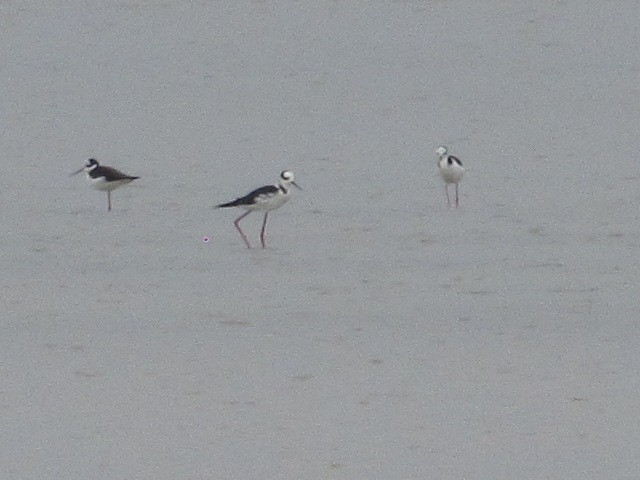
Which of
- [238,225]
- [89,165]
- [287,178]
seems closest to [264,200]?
[238,225]

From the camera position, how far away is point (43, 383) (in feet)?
33.8

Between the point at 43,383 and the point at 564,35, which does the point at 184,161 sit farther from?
the point at 43,383

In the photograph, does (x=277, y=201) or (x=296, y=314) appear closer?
(x=296, y=314)

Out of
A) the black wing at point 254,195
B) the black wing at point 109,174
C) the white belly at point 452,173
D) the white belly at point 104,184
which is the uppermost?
the black wing at point 254,195

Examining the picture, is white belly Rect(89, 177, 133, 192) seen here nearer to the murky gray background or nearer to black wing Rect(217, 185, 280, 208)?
the murky gray background

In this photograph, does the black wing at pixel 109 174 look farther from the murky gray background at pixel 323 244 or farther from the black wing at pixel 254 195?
the black wing at pixel 254 195

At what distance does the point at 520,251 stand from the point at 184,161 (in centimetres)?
446

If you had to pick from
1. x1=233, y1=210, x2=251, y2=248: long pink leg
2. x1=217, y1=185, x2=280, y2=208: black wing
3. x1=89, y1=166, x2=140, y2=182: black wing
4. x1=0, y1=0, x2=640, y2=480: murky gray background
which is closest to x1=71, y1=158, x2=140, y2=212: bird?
x1=89, y1=166, x2=140, y2=182: black wing

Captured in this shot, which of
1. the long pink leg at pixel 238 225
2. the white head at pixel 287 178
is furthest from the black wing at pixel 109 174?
the white head at pixel 287 178

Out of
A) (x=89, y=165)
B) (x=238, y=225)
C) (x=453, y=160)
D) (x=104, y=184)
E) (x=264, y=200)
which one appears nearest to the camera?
(x=264, y=200)

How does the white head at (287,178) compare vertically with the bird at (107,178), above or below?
above

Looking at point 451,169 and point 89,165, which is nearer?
point 451,169

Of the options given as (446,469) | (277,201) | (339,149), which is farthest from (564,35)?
(446,469)

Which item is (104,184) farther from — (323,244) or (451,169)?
(451,169)
